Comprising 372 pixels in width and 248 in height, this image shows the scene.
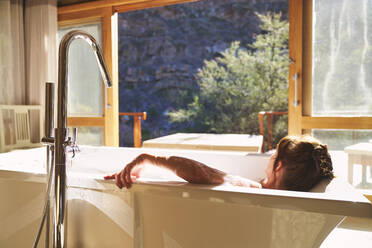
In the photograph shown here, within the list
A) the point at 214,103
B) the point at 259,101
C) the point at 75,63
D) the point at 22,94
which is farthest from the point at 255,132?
the point at 22,94

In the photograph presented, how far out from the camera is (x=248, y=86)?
6805mm

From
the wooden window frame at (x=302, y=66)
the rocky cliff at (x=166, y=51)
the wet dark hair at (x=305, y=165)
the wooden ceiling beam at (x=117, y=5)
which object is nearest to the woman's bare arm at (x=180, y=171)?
the wet dark hair at (x=305, y=165)

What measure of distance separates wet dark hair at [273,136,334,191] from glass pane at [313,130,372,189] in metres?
1.17

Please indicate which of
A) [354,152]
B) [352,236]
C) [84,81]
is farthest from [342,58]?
[84,81]

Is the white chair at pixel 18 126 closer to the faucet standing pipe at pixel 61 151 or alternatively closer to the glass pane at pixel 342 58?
the faucet standing pipe at pixel 61 151

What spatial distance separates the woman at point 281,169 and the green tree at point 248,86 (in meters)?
5.12

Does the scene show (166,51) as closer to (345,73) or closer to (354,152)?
(345,73)

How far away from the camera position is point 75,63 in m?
3.64

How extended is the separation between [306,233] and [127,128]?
7.99 meters

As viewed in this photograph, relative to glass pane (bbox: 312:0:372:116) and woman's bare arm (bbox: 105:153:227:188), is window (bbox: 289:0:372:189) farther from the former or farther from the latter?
woman's bare arm (bbox: 105:153:227:188)

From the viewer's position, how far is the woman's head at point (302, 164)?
138 centimetres

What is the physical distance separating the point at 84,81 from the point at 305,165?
2.86 meters

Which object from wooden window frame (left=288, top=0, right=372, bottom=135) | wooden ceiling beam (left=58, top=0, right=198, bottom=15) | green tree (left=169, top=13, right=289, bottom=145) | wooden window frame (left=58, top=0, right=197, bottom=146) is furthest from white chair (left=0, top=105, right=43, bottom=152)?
green tree (left=169, top=13, right=289, bottom=145)

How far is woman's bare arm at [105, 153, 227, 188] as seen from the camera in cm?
119
